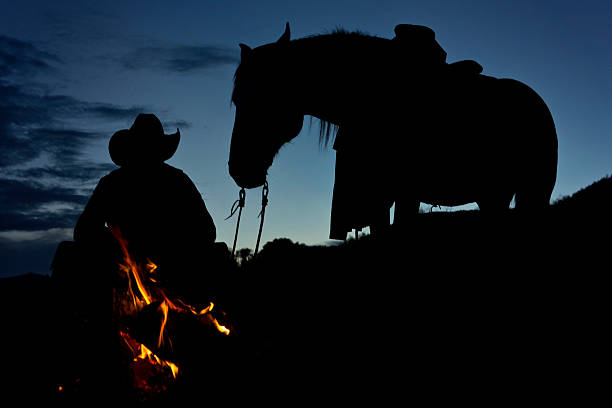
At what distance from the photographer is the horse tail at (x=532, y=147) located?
6512mm

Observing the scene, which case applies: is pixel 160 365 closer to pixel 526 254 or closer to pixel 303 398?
pixel 303 398

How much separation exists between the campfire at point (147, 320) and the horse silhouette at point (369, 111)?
162 centimetres

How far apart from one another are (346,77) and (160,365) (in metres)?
3.33

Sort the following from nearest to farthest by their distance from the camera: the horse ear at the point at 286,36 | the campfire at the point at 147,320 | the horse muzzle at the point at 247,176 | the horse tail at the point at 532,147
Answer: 1. the campfire at the point at 147,320
2. the horse ear at the point at 286,36
3. the horse muzzle at the point at 247,176
4. the horse tail at the point at 532,147

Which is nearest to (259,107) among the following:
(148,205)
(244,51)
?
(244,51)

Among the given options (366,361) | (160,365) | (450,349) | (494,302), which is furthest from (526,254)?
(160,365)

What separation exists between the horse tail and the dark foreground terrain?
3.85 ft

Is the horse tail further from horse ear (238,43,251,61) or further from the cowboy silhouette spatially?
the cowboy silhouette

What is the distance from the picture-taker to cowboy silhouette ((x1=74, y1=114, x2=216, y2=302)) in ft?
15.9

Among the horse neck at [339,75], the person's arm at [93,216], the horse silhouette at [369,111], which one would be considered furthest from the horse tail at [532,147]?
the person's arm at [93,216]

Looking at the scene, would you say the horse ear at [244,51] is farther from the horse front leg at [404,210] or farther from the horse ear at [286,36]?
the horse front leg at [404,210]

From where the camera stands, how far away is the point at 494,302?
4.62 metres

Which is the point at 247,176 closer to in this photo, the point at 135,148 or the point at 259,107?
the point at 259,107

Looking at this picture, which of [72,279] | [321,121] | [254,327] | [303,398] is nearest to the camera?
[303,398]
